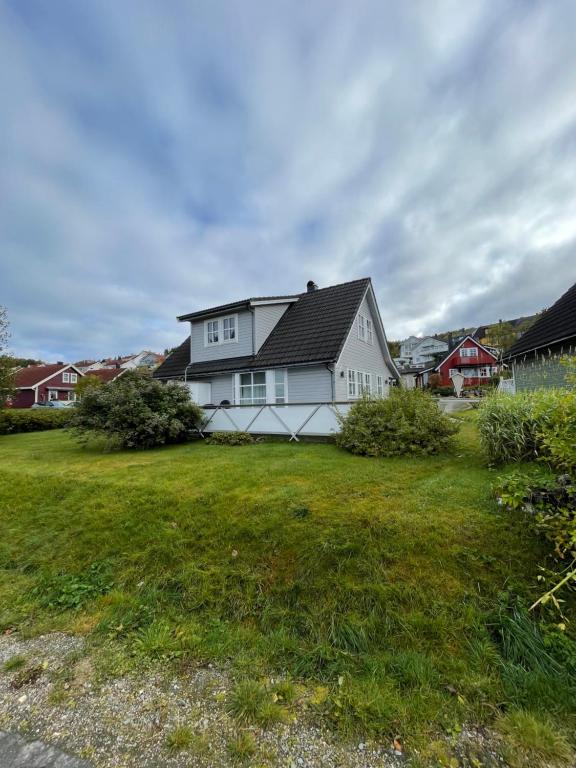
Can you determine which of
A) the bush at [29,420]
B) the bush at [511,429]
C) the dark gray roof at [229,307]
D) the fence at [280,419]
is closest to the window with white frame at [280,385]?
the fence at [280,419]

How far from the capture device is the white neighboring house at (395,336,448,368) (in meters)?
66.9

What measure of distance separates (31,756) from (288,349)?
40.2 feet

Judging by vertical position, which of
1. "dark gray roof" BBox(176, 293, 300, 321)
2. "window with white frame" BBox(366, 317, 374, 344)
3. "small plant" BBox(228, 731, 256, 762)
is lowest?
"small plant" BBox(228, 731, 256, 762)

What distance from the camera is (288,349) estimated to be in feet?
44.5

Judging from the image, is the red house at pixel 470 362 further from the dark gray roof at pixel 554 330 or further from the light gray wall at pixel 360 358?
the dark gray roof at pixel 554 330

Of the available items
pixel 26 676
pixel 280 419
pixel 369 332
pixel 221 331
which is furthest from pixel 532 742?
pixel 369 332

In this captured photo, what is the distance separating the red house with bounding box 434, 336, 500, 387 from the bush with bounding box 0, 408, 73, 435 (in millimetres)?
46313

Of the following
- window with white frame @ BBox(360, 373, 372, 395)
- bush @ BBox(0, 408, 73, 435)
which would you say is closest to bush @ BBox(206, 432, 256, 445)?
window with white frame @ BBox(360, 373, 372, 395)

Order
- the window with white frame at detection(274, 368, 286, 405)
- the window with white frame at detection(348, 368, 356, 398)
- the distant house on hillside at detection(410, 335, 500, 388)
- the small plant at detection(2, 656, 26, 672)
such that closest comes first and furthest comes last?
the small plant at detection(2, 656, 26, 672), the window with white frame at detection(274, 368, 286, 405), the window with white frame at detection(348, 368, 356, 398), the distant house on hillside at detection(410, 335, 500, 388)

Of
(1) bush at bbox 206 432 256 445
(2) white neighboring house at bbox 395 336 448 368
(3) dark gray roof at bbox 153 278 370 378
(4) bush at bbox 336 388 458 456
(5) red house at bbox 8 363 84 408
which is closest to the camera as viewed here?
(4) bush at bbox 336 388 458 456

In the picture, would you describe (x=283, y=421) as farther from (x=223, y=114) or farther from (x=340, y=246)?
(x=340, y=246)

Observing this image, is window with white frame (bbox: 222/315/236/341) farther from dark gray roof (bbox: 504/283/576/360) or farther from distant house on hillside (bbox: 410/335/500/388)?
distant house on hillside (bbox: 410/335/500/388)

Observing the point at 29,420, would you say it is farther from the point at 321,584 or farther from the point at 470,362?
the point at 470,362

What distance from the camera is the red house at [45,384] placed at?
40906mm
